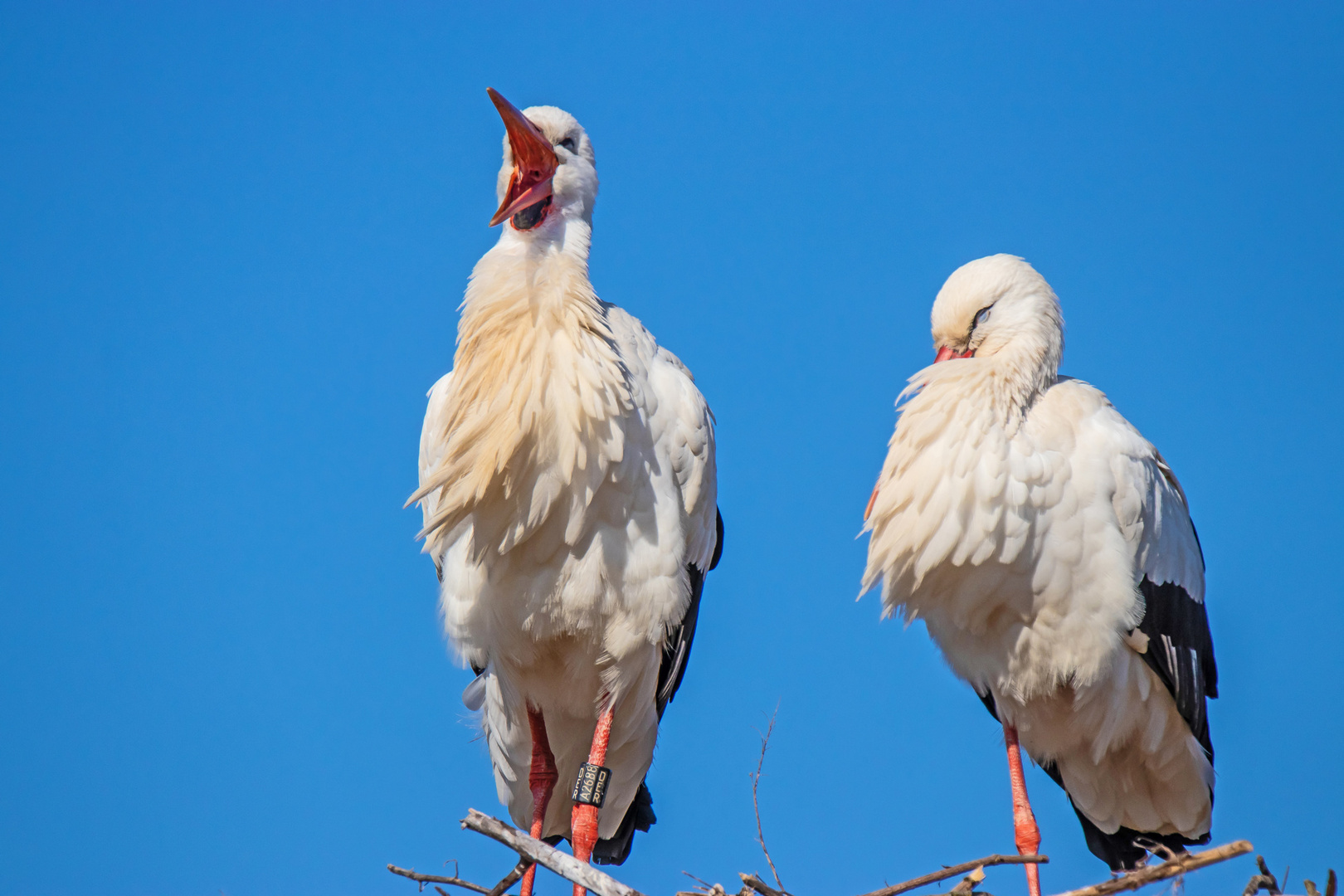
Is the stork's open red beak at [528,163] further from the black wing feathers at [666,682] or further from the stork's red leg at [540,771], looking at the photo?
the stork's red leg at [540,771]

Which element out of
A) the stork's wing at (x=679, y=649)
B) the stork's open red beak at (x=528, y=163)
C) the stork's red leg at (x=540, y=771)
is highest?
the stork's open red beak at (x=528, y=163)

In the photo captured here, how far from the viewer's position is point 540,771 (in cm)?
370

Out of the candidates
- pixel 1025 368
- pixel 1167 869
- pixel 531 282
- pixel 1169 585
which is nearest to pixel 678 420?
pixel 531 282

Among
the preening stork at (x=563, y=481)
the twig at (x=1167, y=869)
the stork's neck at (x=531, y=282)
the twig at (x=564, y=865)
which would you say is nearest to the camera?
the twig at (x=1167, y=869)

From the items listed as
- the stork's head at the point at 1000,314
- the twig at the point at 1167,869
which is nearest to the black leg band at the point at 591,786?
the twig at the point at 1167,869

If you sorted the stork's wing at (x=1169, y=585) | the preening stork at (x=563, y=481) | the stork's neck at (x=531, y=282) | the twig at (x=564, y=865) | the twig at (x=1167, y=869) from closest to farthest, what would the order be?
the twig at (x=1167, y=869) → the twig at (x=564, y=865) → the preening stork at (x=563, y=481) → the stork's neck at (x=531, y=282) → the stork's wing at (x=1169, y=585)

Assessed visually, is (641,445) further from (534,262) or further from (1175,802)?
(1175,802)

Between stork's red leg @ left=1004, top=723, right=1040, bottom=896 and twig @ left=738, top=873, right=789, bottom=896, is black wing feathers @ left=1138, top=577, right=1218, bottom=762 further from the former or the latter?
twig @ left=738, top=873, right=789, bottom=896

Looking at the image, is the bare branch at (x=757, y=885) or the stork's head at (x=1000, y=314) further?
the stork's head at (x=1000, y=314)

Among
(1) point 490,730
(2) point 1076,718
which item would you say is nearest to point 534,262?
(1) point 490,730

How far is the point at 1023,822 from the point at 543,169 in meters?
2.19

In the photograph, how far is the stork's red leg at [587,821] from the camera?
333 cm

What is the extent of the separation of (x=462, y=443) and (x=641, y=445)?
1.45 ft

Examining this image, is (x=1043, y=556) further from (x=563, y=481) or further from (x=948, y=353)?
(x=563, y=481)
